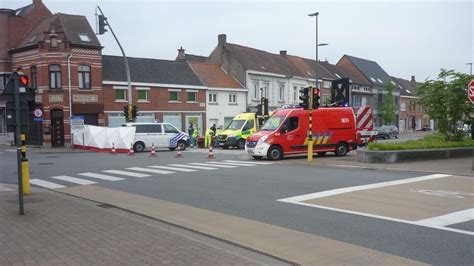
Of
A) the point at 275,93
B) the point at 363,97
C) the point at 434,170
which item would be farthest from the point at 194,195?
the point at 363,97

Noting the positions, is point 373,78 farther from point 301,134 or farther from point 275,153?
point 275,153

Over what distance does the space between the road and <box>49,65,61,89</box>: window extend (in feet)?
68.1

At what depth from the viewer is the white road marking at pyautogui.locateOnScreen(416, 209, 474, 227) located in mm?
7727

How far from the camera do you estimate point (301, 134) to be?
2100 centimetres

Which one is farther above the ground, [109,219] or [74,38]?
[74,38]

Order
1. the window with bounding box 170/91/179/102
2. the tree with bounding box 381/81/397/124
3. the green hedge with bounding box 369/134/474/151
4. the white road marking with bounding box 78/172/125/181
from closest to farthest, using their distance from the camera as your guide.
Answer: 1. the white road marking with bounding box 78/172/125/181
2. the green hedge with bounding box 369/134/474/151
3. the window with bounding box 170/91/179/102
4. the tree with bounding box 381/81/397/124

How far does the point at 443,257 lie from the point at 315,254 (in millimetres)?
1657

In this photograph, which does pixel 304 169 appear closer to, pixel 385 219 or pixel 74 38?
pixel 385 219

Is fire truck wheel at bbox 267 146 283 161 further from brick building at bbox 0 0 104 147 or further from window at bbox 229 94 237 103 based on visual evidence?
window at bbox 229 94 237 103

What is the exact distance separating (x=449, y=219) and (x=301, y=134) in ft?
42.9

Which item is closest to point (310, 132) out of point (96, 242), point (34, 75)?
point (96, 242)

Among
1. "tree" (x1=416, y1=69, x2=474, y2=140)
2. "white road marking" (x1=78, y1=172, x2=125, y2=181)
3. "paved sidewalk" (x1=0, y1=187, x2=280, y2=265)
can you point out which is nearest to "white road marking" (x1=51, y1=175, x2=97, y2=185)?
"white road marking" (x1=78, y1=172, x2=125, y2=181)

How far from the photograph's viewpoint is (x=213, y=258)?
227 inches

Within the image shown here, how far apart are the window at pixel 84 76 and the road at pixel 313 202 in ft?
69.1
